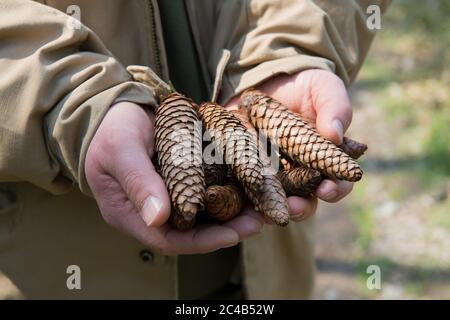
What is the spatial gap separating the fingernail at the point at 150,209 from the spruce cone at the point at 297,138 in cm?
34

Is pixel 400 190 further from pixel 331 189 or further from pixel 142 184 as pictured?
pixel 142 184

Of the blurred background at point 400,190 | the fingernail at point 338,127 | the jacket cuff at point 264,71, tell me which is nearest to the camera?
the fingernail at point 338,127

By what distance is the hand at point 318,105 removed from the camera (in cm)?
128

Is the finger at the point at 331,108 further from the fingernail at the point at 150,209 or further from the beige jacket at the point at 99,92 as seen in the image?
the fingernail at the point at 150,209

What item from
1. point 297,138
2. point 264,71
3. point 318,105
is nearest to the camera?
point 297,138

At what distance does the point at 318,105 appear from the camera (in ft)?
4.66

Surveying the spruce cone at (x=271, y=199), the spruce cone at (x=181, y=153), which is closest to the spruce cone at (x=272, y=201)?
the spruce cone at (x=271, y=199)

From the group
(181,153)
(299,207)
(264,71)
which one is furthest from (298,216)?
(264,71)

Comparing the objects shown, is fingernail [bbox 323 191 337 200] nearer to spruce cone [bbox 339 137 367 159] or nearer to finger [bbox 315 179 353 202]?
finger [bbox 315 179 353 202]

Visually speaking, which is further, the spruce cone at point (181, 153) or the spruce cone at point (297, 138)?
the spruce cone at point (297, 138)

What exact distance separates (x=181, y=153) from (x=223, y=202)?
4.6 inches

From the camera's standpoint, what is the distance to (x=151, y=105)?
53.6 inches
